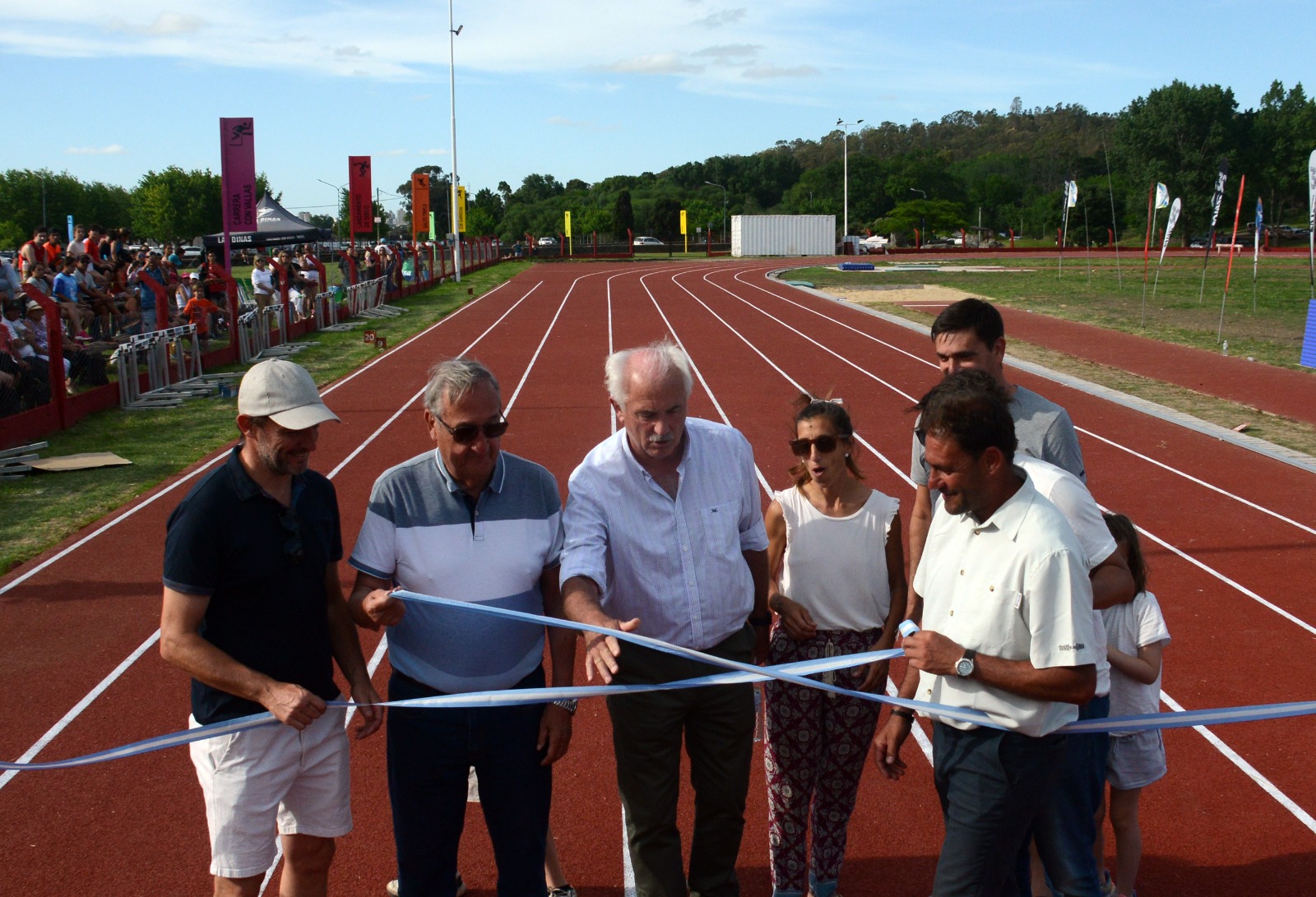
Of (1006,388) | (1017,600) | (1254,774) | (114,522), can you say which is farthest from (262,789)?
(114,522)

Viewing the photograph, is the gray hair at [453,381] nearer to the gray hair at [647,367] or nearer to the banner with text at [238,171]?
the gray hair at [647,367]

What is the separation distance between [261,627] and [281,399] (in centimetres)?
65

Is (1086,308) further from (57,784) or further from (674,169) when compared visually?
(674,169)

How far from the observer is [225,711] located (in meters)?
3.03

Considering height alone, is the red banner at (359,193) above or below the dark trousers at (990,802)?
above

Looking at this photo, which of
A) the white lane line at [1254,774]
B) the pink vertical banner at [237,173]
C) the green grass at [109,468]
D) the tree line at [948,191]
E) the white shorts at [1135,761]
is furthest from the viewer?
the tree line at [948,191]

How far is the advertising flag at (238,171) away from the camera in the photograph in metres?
19.8

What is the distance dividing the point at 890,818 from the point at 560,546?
224 cm

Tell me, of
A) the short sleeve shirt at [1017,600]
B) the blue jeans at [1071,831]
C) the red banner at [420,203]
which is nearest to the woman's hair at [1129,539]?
the blue jeans at [1071,831]

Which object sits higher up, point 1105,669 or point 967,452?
point 967,452

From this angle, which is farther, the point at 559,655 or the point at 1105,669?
the point at 559,655

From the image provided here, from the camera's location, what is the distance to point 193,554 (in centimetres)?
283

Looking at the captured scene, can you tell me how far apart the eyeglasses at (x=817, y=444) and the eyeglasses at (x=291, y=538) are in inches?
64.9

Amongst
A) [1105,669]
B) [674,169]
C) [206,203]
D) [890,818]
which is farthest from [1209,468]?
[674,169]
